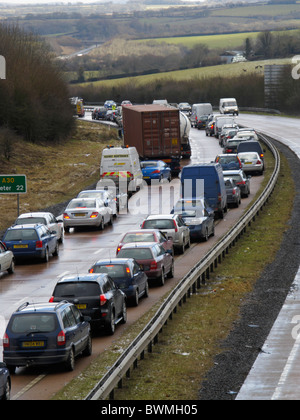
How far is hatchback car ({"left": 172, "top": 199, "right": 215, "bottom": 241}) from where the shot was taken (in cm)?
3322

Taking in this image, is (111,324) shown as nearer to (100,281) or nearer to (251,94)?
(100,281)

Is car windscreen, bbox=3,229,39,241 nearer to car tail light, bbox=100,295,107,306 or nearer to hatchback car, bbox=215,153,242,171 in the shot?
car tail light, bbox=100,295,107,306

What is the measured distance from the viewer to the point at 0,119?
71.7 m

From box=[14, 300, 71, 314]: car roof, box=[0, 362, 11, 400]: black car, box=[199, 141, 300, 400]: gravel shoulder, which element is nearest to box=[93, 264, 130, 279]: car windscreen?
box=[199, 141, 300, 400]: gravel shoulder

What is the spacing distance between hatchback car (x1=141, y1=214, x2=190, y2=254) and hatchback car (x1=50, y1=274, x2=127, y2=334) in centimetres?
1066

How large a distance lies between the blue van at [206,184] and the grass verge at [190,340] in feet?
18.8

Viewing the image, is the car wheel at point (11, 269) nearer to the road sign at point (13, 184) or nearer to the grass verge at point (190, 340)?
the grass verge at point (190, 340)

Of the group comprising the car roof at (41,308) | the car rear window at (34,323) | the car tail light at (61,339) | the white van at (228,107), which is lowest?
the white van at (228,107)

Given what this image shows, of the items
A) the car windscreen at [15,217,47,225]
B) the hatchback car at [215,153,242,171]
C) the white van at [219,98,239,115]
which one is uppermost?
the car windscreen at [15,217,47,225]

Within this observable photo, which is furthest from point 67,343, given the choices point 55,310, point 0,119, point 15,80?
point 15,80

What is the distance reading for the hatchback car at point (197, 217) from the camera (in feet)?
109

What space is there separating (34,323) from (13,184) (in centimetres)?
1953

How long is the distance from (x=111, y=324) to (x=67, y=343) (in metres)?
3.21

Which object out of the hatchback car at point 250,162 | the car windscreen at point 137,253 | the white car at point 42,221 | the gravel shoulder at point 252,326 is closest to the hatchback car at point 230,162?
the hatchback car at point 250,162
